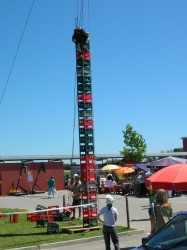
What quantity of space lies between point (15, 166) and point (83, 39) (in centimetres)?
2418

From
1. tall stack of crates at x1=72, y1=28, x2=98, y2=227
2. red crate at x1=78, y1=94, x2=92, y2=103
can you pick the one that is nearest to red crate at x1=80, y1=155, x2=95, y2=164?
tall stack of crates at x1=72, y1=28, x2=98, y2=227

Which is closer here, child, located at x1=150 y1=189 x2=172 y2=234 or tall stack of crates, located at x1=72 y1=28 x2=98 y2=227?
child, located at x1=150 y1=189 x2=172 y2=234

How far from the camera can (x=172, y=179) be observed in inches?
383

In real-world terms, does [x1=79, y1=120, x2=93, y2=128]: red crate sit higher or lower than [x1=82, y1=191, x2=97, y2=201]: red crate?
higher

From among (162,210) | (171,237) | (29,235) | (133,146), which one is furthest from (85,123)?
(133,146)

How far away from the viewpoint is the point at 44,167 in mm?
38188

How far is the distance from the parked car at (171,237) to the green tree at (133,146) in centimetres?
4458

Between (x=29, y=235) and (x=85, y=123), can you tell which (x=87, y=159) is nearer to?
(x=85, y=123)

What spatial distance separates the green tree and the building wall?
47.0 ft

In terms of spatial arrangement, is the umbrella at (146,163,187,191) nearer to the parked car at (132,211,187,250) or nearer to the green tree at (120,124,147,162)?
the parked car at (132,211,187,250)

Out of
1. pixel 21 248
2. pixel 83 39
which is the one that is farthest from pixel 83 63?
pixel 21 248

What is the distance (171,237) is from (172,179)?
381 cm

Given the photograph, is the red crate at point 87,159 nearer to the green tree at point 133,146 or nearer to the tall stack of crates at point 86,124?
the tall stack of crates at point 86,124

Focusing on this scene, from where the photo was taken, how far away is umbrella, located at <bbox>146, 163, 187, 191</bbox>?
9.64m
